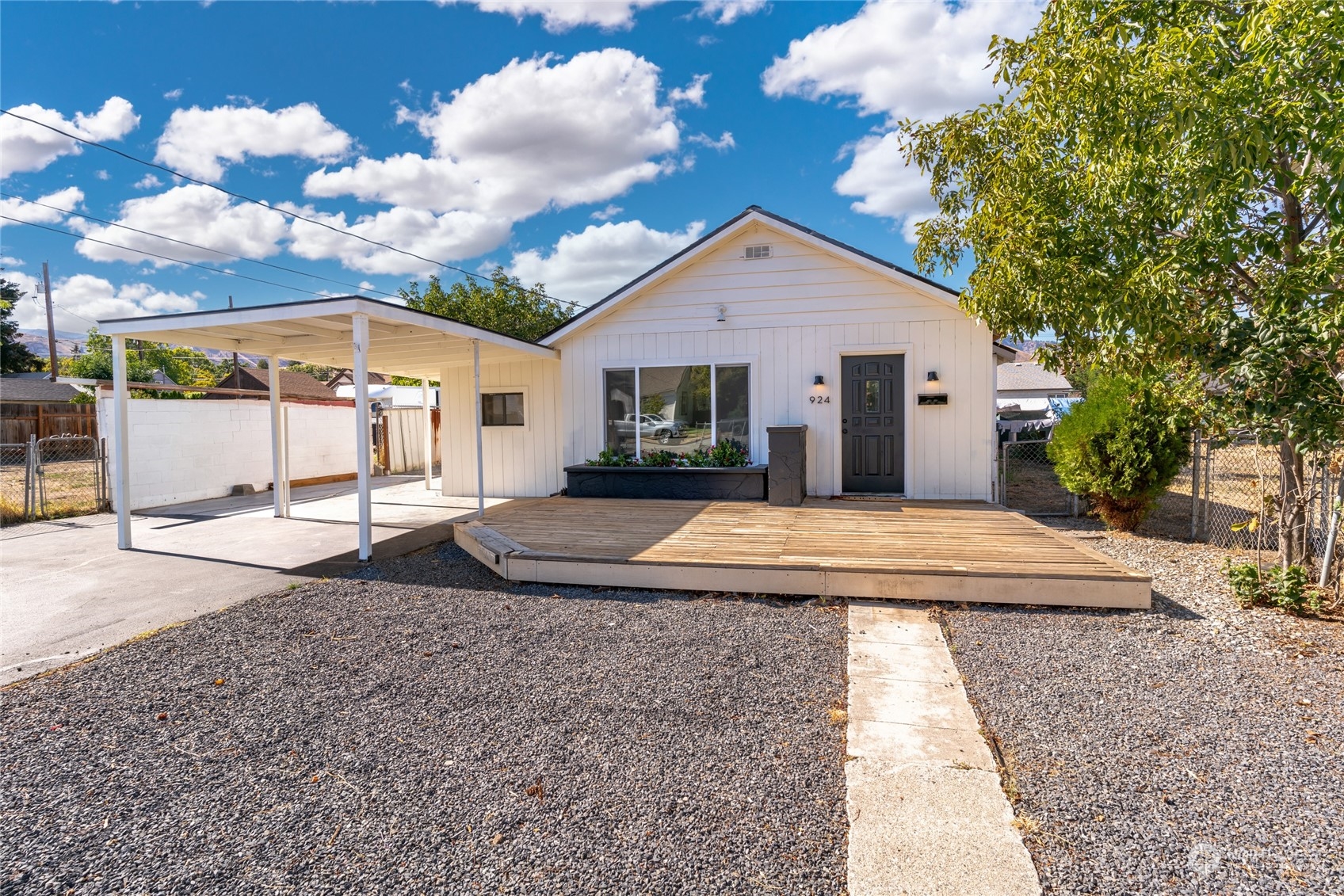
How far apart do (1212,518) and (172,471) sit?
14526mm

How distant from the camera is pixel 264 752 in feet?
8.36

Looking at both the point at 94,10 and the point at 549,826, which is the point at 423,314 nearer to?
the point at 549,826

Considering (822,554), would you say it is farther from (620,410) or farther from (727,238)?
(727,238)

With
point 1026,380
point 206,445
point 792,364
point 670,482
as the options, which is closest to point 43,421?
point 206,445

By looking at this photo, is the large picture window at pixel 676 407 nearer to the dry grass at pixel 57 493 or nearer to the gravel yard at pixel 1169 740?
the gravel yard at pixel 1169 740

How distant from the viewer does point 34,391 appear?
2520cm

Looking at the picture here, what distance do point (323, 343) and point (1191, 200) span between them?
27.6 feet

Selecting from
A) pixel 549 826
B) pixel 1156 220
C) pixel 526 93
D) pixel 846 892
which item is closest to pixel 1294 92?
pixel 1156 220

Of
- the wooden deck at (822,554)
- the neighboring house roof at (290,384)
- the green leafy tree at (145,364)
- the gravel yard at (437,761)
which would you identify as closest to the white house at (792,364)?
the wooden deck at (822,554)

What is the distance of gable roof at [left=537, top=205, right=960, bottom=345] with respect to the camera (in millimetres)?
7332

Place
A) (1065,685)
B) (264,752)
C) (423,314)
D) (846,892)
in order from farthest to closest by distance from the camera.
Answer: (423,314), (1065,685), (264,752), (846,892)

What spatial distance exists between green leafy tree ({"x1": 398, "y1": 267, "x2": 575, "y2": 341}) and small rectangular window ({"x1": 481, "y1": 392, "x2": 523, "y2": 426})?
12.9 m

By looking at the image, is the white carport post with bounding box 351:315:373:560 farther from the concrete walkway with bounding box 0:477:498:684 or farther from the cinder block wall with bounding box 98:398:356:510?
the cinder block wall with bounding box 98:398:356:510

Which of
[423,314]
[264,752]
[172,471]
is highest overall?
[423,314]
